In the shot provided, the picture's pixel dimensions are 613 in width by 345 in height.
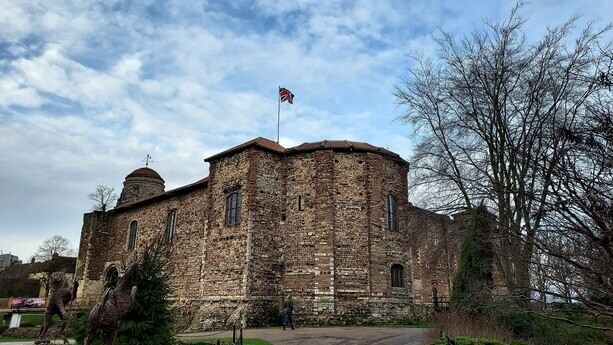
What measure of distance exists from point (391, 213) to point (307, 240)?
461 centimetres

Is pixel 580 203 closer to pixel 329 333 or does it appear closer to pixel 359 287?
pixel 329 333

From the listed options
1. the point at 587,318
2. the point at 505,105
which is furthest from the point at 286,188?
the point at 587,318

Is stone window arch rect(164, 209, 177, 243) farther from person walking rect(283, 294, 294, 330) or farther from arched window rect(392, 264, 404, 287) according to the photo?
arched window rect(392, 264, 404, 287)

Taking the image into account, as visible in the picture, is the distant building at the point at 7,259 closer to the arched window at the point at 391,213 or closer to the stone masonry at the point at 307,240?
the stone masonry at the point at 307,240

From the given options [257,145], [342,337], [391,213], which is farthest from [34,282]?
[342,337]

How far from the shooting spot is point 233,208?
22.6 m

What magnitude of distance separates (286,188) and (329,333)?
8.16 meters

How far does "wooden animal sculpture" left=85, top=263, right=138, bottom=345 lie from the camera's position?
8.44 metres

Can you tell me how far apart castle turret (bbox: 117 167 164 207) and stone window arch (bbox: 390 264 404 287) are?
93.6 ft

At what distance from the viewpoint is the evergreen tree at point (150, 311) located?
31.2ft

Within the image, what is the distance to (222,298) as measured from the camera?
829 inches

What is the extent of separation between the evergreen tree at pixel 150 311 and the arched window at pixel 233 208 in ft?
38.2

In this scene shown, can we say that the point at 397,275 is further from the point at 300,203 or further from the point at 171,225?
the point at 171,225

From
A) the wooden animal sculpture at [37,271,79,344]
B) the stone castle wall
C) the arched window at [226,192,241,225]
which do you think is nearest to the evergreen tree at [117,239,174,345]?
the wooden animal sculpture at [37,271,79,344]
